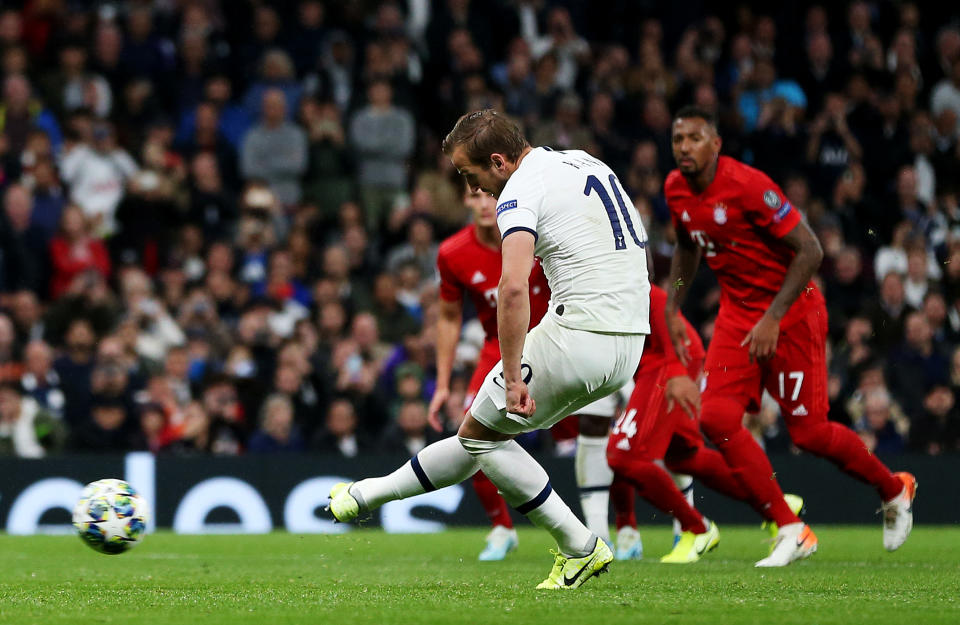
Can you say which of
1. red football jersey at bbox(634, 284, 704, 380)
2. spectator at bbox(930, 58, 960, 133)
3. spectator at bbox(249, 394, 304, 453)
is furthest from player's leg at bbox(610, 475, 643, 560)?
spectator at bbox(930, 58, 960, 133)

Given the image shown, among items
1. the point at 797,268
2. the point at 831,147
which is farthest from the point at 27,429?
the point at 831,147

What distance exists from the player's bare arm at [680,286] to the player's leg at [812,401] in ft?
1.78

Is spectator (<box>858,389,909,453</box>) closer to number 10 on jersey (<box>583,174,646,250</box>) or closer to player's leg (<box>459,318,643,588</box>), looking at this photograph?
player's leg (<box>459,318,643,588</box>)

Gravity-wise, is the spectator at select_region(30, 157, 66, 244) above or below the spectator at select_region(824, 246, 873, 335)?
above

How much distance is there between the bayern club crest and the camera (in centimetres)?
851

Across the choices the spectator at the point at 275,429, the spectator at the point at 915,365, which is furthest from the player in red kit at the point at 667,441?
the spectator at the point at 915,365

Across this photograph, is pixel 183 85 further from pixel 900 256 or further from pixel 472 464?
pixel 472 464

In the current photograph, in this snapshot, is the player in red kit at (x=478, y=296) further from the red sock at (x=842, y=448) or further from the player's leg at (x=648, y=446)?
the red sock at (x=842, y=448)

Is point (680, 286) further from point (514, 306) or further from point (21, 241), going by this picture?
point (21, 241)

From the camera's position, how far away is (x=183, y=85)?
16672mm

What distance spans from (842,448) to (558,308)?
9.09 feet

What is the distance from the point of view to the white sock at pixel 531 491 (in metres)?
6.70

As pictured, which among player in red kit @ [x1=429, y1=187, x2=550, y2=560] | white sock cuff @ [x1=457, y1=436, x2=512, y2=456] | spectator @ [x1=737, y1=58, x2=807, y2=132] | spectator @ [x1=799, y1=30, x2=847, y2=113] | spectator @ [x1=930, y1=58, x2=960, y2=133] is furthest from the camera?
spectator @ [x1=799, y1=30, x2=847, y2=113]

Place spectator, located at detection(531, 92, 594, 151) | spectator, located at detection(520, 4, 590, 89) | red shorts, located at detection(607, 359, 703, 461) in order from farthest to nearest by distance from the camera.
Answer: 1. spectator, located at detection(520, 4, 590, 89)
2. spectator, located at detection(531, 92, 594, 151)
3. red shorts, located at detection(607, 359, 703, 461)
